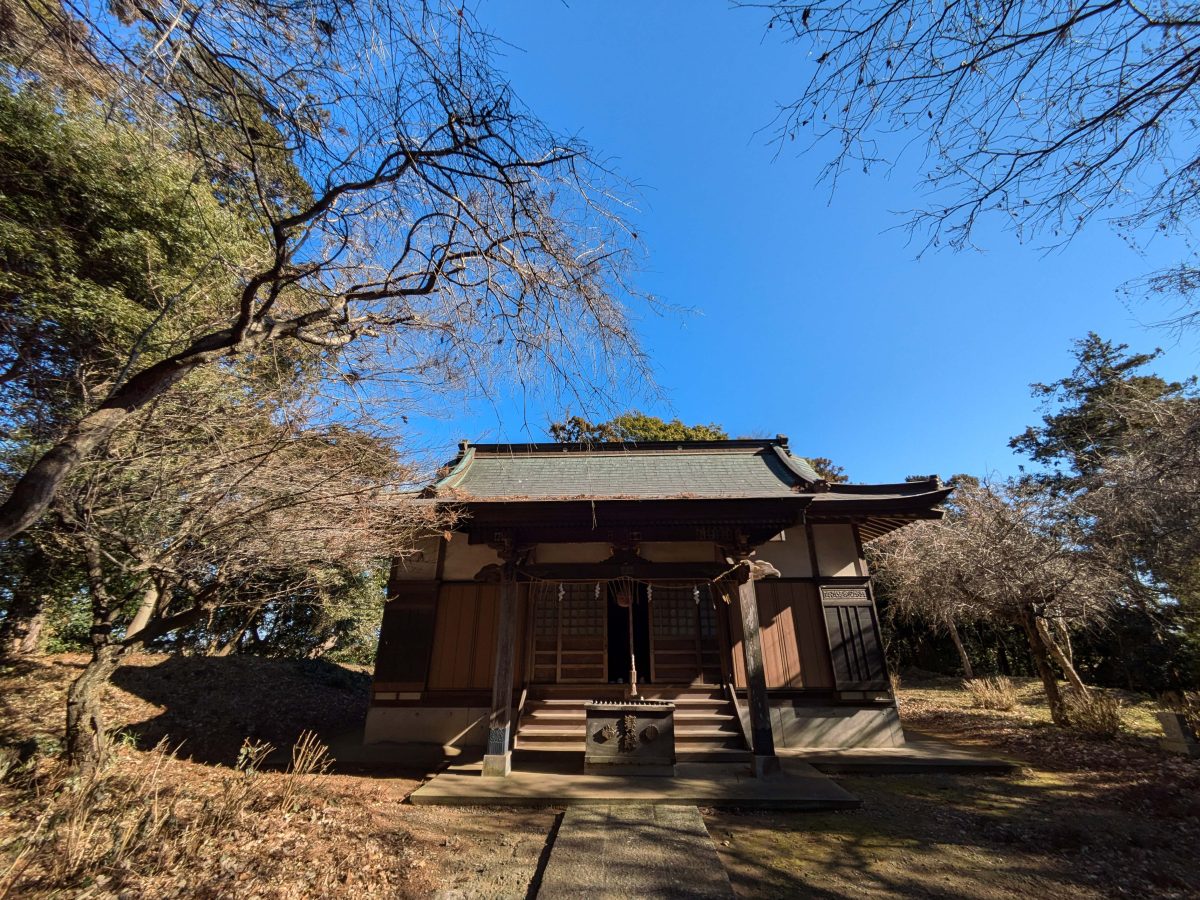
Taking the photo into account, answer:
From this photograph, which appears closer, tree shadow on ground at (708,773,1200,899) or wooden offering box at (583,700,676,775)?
tree shadow on ground at (708,773,1200,899)

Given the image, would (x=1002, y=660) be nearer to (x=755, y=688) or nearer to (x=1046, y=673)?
(x=1046, y=673)

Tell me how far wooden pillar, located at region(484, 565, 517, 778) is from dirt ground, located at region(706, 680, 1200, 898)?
2.44 metres

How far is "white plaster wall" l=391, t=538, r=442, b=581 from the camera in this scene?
7.25 m

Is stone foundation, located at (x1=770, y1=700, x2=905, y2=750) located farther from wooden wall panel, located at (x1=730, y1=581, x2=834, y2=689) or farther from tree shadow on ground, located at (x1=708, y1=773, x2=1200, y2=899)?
tree shadow on ground, located at (x1=708, y1=773, x2=1200, y2=899)

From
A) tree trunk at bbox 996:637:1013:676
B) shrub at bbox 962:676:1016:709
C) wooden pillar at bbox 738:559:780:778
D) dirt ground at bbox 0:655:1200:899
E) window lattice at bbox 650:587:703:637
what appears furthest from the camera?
tree trunk at bbox 996:637:1013:676

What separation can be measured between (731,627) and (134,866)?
649cm

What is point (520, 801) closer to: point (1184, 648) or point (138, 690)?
point (138, 690)

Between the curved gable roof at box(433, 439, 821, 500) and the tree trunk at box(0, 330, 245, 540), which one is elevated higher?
the curved gable roof at box(433, 439, 821, 500)

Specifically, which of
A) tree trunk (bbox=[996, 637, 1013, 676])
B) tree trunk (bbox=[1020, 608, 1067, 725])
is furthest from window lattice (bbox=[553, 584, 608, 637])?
tree trunk (bbox=[996, 637, 1013, 676])

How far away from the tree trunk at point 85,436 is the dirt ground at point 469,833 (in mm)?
1924

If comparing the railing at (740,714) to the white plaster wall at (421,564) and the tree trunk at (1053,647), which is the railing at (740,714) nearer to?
the white plaster wall at (421,564)

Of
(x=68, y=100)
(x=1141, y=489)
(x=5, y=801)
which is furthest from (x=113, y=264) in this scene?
(x=1141, y=489)

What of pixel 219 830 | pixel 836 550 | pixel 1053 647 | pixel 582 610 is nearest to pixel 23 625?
pixel 219 830

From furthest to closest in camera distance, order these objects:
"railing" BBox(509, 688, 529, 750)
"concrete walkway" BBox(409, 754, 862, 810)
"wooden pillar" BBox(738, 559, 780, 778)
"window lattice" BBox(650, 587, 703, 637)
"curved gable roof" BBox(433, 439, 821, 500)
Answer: "curved gable roof" BBox(433, 439, 821, 500) < "window lattice" BBox(650, 587, 703, 637) < "railing" BBox(509, 688, 529, 750) < "wooden pillar" BBox(738, 559, 780, 778) < "concrete walkway" BBox(409, 754, 862, 810)
